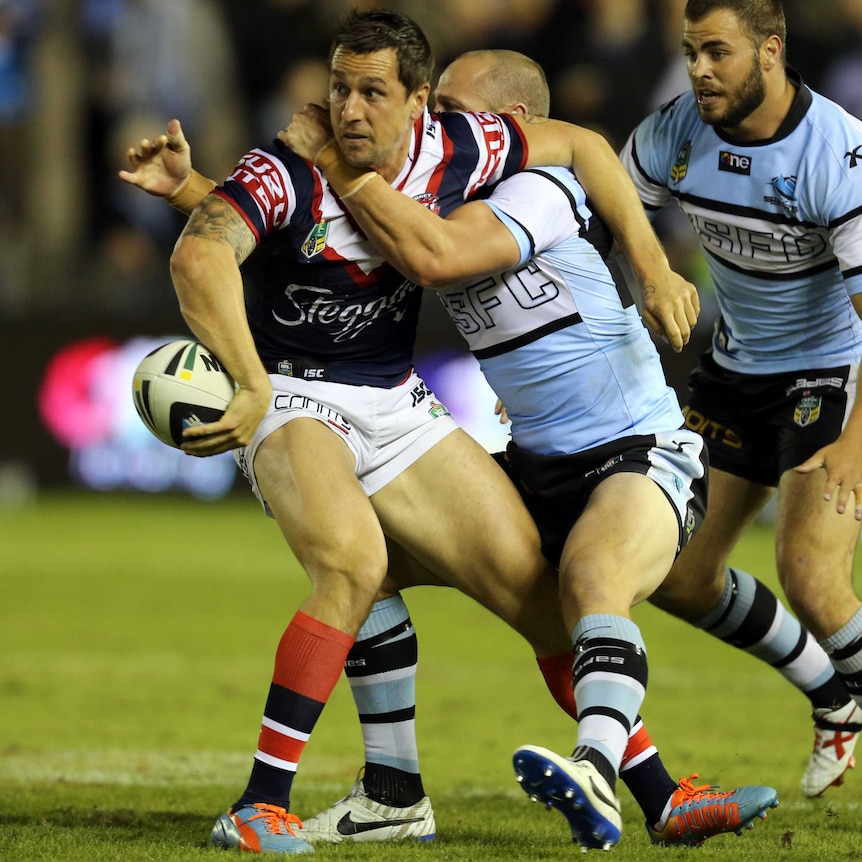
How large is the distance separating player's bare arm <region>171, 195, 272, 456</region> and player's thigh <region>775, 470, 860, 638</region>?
78.9 inches

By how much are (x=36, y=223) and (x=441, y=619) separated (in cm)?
861

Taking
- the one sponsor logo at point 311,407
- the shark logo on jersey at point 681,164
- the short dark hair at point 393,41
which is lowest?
the one sponsor logo at point 311,407

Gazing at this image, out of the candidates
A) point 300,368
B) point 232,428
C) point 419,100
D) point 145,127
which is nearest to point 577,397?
point 300,368

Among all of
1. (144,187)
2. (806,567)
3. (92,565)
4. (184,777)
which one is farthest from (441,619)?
(144,187)

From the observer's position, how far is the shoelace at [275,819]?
4194mm

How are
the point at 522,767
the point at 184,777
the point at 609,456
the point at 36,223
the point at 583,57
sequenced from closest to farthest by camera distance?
the point at 522,767 → the point at 609,456 → the point at 184,777 → the point at 583,57 → the point at 36,223

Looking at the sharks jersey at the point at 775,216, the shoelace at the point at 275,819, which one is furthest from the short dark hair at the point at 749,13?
the shoelace at the point at 275,819

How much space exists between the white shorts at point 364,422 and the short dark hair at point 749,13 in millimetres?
1649

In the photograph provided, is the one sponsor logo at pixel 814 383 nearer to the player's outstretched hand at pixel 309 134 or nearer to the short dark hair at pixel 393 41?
the short dark hair at pixel 393 41

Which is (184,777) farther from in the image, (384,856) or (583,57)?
(583,57)

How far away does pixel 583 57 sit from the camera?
13.5 m

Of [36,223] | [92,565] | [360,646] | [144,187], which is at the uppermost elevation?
[144,187]

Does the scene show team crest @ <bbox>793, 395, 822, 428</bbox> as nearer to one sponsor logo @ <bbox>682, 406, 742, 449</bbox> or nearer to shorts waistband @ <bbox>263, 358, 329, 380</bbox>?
one sponsor logo @ <bbox>682, 406, 742, 449</bbox>

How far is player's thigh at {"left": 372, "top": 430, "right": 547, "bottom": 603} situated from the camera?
4629 millimetres
